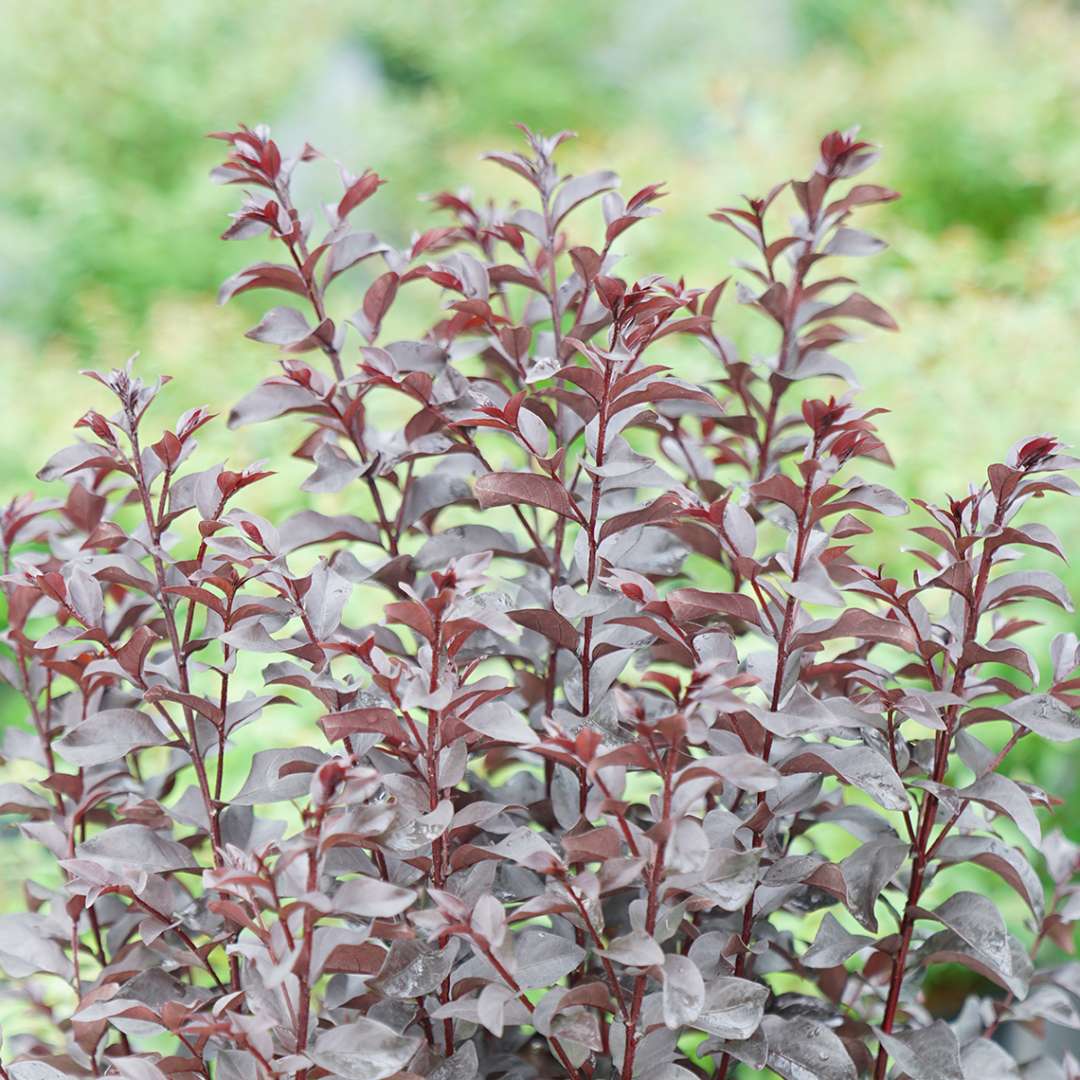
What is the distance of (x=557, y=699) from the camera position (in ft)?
3.07

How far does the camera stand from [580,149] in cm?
468

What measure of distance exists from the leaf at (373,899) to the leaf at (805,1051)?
0.97ft

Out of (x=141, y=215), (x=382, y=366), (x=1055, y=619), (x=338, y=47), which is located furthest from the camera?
(x=338, y=47)

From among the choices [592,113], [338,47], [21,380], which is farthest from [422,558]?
[338,47]

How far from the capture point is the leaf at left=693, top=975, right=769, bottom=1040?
0.66 metres

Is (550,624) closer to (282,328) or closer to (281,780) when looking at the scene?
(281,780)

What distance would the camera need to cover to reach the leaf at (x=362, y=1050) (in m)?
0.61

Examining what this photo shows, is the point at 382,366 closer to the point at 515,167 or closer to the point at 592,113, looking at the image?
the point at 515,167

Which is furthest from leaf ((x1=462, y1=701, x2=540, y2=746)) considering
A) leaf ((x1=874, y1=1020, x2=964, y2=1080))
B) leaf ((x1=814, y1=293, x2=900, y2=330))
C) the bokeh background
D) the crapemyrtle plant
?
the bokeh background

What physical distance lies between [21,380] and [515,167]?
2920 mm

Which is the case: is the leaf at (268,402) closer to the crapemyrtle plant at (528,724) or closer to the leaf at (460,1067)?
the crapemyrtle plant at (528,724)

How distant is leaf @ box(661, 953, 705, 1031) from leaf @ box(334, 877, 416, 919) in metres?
0.14

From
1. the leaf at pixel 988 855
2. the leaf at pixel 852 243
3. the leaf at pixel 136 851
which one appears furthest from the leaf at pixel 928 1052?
the leaf at pixel 852 243

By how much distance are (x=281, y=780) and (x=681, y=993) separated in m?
0.26
